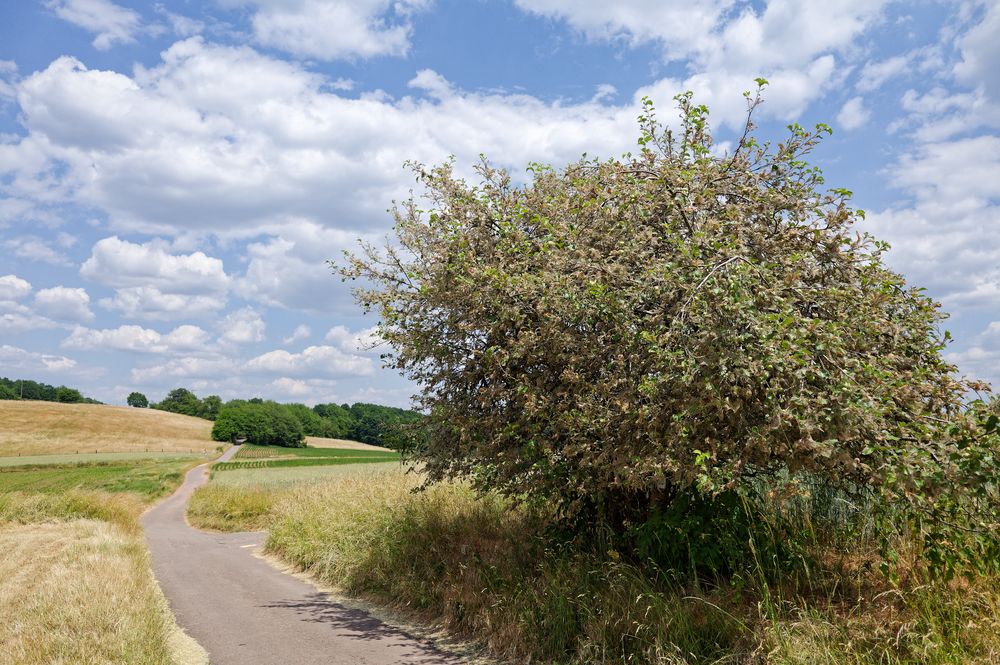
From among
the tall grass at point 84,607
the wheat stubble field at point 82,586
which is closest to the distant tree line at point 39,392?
the wheat stubble field at point 82,586

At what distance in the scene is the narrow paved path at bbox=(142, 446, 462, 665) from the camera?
26.4ft

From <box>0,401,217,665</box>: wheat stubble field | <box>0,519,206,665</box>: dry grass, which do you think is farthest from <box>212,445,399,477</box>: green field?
<box>0,519,206,665</box>: dry grass

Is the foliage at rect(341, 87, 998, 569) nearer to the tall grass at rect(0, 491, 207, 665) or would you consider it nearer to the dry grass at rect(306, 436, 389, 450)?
the tall grass at rect(0, 491, 207, 665)

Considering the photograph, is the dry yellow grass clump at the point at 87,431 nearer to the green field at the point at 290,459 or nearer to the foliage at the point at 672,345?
the green field at the point at 290,459

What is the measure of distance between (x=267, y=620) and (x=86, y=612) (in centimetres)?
267

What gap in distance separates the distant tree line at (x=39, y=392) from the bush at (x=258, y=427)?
67.6 meters

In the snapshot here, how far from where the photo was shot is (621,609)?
6.92 m

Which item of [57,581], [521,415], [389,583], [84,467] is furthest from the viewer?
[84,467]

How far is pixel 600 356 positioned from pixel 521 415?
1.51 meters

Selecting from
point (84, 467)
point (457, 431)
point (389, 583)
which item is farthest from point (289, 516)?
point (84, 467)

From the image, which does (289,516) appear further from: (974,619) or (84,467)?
(84,467)

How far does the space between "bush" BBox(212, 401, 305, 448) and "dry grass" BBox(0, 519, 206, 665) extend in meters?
106

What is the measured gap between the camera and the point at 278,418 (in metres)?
123

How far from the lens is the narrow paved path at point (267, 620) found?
8055 millimetres
